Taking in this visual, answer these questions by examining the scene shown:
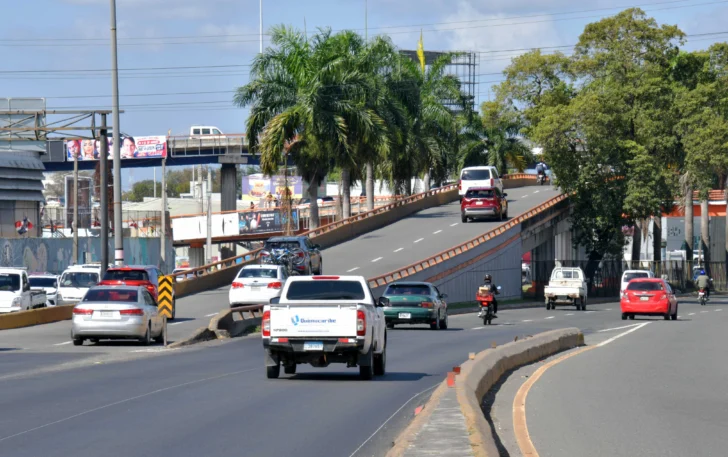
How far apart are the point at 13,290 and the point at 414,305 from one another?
43.8 feet

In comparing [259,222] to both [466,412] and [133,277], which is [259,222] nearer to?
[133,277]

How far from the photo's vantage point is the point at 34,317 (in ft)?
117

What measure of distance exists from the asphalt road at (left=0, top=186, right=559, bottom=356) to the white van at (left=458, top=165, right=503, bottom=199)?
8.01 feet

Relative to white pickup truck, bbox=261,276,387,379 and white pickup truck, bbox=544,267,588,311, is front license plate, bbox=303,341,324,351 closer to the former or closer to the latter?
white pickup truck, bbox=261,276,387,379

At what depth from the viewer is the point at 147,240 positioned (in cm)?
7394

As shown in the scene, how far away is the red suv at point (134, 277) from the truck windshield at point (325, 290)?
57.1 feet

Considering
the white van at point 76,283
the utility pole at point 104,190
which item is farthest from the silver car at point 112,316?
the white van at point 76,283

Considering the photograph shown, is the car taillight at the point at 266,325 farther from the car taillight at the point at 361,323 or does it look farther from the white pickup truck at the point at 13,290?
the white pickup truck at the point at 13,290

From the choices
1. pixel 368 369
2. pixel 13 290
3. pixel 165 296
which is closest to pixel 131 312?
Result: pixel 165 296

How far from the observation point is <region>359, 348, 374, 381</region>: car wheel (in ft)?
61.2

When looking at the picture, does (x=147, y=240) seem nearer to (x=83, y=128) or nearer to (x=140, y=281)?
(x=83, y=128)

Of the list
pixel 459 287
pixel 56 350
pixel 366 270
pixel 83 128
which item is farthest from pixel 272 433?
pixel 459 287

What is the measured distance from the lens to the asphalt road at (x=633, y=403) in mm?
11977

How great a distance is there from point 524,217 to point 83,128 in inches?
1392
